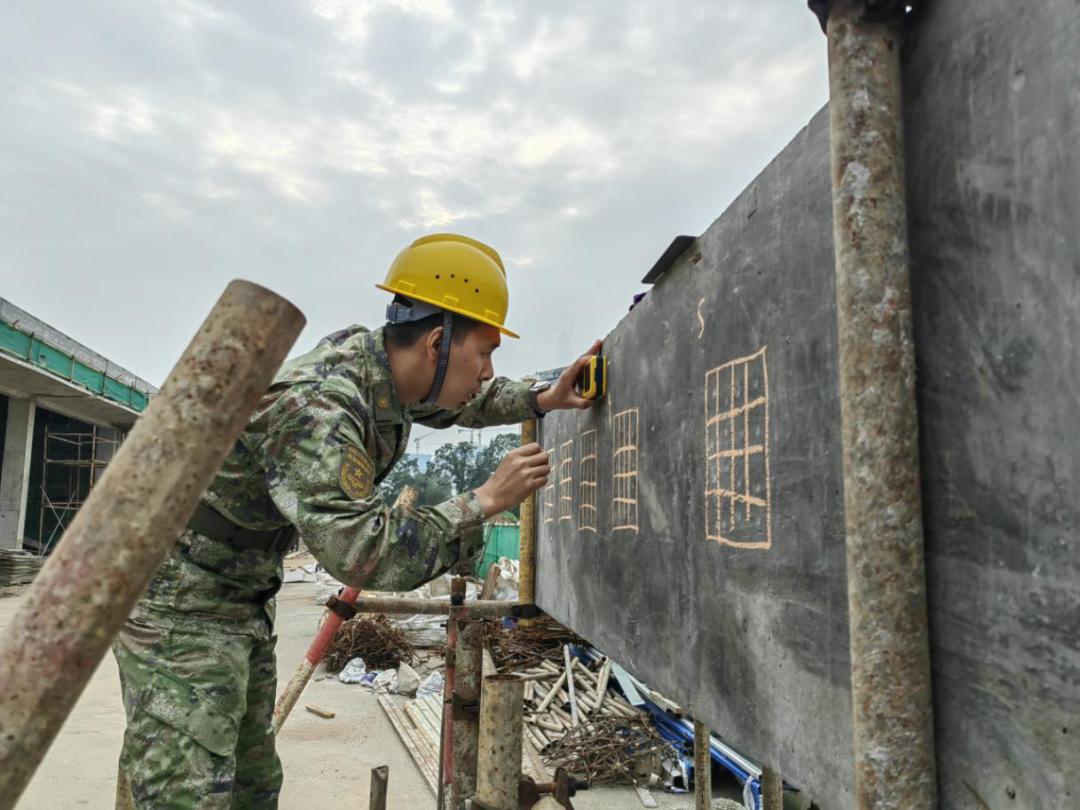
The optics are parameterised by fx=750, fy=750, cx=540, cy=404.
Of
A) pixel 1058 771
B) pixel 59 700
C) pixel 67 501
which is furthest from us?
pixel 67 501

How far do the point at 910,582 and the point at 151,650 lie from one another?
2.21 meters

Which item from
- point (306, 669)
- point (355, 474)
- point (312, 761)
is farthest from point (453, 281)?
point (312, 761)

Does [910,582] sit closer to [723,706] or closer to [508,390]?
[723,706]

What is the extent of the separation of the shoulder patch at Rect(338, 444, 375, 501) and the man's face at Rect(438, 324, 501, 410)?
0.58 meters

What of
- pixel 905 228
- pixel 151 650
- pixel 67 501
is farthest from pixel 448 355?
pixel 67 501

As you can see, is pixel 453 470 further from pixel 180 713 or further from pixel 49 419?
pixel 180 713

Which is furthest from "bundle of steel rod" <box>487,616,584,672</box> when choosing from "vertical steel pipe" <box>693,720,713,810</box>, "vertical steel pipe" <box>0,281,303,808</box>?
"vertical steel pipe" <box>0,281,303,808</box>

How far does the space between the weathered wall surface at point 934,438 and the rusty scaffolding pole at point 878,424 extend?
0.07m

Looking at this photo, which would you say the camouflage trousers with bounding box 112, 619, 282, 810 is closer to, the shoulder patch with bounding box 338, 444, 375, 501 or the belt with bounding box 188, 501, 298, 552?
the belt with bounding box 188, 501, 298, 552

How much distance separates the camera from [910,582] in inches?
46.7

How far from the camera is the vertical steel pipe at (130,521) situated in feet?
2.57

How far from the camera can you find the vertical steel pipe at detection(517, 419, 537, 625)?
17.6 feet

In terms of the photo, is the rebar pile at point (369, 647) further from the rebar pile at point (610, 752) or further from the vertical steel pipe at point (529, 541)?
the vertical steel pipe at point (529, 541)

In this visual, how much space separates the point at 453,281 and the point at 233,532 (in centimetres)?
113
